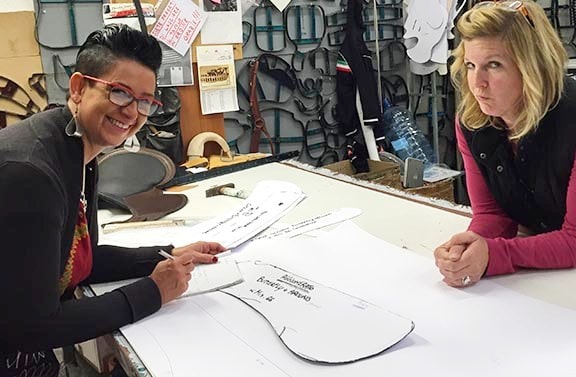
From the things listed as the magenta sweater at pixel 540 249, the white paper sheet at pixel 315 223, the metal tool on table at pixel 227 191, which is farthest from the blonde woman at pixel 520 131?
the metal tool on table at pixel 227 191

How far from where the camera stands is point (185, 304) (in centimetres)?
113

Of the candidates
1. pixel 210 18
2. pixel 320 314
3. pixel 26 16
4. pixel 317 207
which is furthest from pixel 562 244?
pixel 26 16

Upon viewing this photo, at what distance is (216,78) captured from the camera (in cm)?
275

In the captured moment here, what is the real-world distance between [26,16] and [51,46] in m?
0.15

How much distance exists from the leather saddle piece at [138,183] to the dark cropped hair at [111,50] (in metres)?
0.70

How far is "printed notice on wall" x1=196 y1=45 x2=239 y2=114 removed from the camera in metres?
2.70

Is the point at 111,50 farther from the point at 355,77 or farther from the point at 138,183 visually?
the point at 355,77

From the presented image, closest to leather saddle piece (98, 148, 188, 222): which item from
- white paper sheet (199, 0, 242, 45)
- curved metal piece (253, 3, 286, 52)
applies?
white paper sheet (199, 0, 242, 45)

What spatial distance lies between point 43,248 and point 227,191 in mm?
1020

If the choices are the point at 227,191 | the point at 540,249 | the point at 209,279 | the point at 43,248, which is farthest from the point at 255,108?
the point at 43,248

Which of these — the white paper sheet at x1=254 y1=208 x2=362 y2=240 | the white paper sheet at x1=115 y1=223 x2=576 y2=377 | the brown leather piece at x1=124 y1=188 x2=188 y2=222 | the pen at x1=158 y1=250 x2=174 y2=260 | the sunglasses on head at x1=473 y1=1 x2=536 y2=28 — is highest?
the sunglasses on head at x1=473 y1=1 x2=536 y2=28

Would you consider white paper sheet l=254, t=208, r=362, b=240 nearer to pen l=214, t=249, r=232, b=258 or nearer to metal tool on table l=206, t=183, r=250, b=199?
pen l=214, t=249, r=232, b=258

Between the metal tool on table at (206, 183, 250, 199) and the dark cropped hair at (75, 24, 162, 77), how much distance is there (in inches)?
32.5

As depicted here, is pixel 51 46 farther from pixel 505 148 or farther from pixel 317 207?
pixel 505 148
